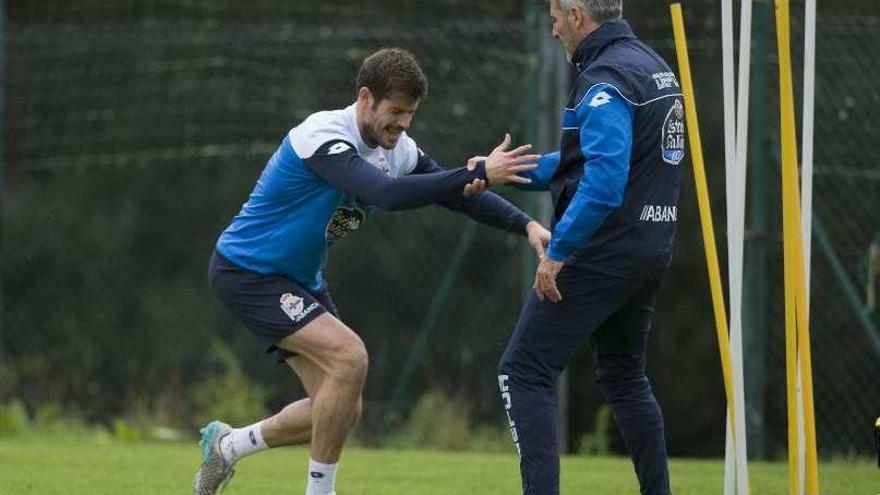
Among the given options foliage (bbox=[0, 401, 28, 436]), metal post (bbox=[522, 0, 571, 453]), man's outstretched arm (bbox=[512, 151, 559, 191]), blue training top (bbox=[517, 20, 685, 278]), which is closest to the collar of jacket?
blue training top (bbox=[517, 20, 685, 278])

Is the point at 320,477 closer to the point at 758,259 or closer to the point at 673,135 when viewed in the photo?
the point at 673,135

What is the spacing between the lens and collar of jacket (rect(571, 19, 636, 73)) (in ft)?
17.0

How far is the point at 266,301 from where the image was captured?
5.68 m

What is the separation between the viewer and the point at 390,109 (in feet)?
17.7

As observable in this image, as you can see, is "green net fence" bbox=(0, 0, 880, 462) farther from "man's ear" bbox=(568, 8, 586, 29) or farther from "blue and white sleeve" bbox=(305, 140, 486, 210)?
"blue and white sleeve" bbox=(305, 140, 486, 210)

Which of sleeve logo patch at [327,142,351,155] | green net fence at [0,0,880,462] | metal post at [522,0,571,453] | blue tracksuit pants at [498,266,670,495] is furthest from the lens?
metal post at [522,0,571,453]

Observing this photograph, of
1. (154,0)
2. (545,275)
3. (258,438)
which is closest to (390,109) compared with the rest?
(545,275)

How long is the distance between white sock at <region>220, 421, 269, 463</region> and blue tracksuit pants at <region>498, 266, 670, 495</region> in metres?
1.24

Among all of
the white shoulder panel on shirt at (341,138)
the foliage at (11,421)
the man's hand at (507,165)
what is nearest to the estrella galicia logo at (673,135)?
the man's hand at (507,165)

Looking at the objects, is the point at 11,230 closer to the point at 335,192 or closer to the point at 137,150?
the point at 137,150

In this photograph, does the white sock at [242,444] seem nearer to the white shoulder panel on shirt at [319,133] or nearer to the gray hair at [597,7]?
the white shoulder panel on shirt at [319,133]

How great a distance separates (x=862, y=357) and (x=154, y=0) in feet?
23.4

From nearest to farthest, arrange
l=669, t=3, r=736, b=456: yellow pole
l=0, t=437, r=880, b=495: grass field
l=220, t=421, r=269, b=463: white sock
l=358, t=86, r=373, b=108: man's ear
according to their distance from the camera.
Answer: l=669, t=3, r=736, b=456: yellow pole < l=358, t=86, r=373, b=108: man's ear < l=220, t=421, r=269, b=463: white sock < l=0, t=437, r=880, b=495: grass field

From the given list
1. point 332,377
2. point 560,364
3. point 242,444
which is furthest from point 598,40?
point 242,444
